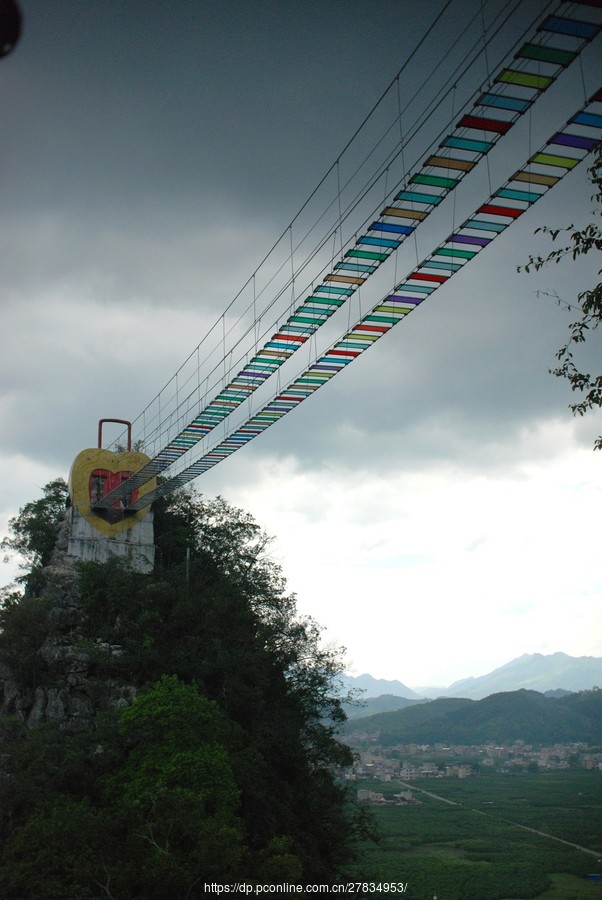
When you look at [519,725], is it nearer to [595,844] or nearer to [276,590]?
[595,844]

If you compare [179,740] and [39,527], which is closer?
[179,740]

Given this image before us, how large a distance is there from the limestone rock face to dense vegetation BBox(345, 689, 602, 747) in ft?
411

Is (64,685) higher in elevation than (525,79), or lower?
Result: lower

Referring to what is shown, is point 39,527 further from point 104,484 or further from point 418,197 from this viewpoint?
point 418,197

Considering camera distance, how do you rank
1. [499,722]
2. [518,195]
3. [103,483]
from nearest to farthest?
[518,195] → [103,483] → [499,722]

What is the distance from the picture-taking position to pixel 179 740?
21328mm

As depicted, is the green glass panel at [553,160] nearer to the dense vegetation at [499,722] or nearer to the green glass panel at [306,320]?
the green glass panel at [306,320]

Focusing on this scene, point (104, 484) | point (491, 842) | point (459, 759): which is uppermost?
point (104, 484)

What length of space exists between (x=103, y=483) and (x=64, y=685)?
8.36 metres

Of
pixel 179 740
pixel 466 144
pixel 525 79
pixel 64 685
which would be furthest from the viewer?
pixel 64 685

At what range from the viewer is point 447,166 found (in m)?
12.1

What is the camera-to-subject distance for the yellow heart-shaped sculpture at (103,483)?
30.7 m

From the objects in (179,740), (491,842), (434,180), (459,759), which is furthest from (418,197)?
(459,759)

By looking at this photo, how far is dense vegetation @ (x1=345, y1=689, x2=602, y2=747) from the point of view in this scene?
146 metres
